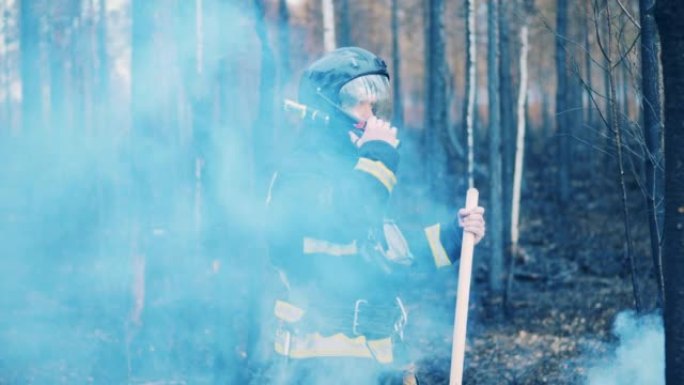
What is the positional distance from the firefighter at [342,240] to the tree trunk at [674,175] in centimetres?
85

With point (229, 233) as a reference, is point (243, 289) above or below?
below

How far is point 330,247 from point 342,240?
0.23 ft

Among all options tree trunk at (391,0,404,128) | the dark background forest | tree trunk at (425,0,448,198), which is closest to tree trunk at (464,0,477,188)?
the dark background forest

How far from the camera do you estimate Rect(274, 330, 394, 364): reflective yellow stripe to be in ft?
12.8

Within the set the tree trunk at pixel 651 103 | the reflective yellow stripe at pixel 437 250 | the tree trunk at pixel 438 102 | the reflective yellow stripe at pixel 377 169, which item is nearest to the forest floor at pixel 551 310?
the tree trunk at pixel 651 103

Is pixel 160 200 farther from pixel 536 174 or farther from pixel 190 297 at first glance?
pixel 536 174

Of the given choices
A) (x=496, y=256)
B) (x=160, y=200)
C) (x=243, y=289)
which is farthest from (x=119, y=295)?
(x=496, y=256)

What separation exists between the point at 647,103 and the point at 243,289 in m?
6.63

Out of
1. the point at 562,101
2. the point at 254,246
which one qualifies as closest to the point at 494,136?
the point at 254,246

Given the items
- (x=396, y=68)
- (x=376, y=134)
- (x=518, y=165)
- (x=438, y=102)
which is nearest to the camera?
(x=376, y=134)

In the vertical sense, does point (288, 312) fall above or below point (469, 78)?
below

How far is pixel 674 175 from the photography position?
345 cm

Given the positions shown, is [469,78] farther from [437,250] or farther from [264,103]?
[437,250]

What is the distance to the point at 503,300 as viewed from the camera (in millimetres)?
10031
